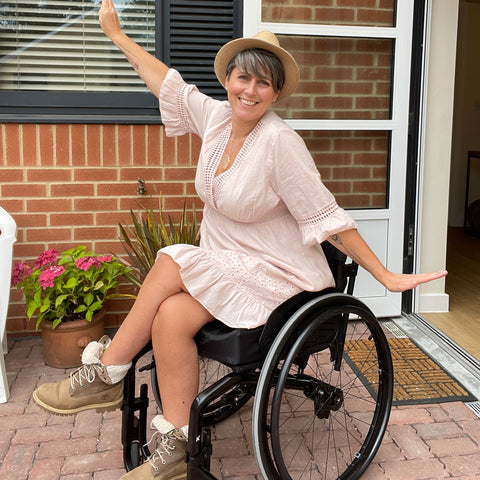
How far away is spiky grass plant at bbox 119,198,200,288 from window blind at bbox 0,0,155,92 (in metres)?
0.72

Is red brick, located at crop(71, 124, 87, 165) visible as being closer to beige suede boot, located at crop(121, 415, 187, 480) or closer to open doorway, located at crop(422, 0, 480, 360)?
beige suede boot, located at crop(121, 415, 187, 480)

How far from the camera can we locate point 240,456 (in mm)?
2332

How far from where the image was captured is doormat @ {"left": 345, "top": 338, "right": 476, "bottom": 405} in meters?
2.76

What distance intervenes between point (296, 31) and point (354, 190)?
93 cm

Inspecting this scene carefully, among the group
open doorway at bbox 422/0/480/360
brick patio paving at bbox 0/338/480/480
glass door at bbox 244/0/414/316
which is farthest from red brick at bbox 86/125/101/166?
open doorway at bbox 422/0/480/360

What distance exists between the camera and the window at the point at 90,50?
3324 mm

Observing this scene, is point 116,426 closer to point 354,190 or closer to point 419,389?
point 419,389

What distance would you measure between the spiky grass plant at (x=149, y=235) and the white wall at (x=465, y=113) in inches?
173

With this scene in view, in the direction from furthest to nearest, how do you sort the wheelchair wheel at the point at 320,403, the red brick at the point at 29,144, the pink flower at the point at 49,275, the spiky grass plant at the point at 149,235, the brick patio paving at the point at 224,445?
the red brick at the point at 29,144, the spiky grass plant at the point at 149,235, the pink flower at the point at 49,275, the brick patio paving at the point at 224,445, the wheelchair wheel at the point at 320,403

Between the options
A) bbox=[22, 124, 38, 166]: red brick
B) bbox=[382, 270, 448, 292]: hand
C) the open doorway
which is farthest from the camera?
the open doorway

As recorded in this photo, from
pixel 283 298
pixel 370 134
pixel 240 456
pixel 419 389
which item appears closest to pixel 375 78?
pixel 370 134

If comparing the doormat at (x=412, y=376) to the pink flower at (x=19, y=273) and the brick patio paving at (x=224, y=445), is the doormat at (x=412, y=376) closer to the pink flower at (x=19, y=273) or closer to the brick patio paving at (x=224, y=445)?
the brick patio paving at (x=224, y=445)

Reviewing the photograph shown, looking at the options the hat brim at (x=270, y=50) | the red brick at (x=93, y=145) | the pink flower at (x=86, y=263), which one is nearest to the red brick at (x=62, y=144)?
the red brick at (x=93, y=145)

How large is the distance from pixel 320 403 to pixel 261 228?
2.05 feet
